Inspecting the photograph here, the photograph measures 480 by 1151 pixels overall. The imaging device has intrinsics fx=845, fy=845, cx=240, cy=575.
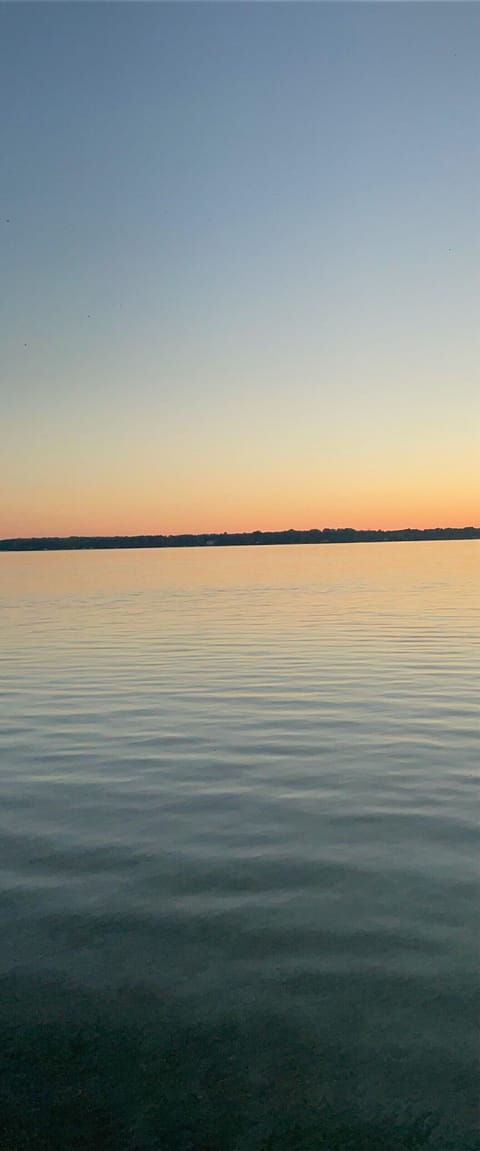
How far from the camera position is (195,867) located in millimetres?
10422

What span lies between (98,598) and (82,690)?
38205 millimetres

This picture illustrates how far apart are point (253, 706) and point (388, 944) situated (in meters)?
13.1

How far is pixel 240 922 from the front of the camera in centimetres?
879

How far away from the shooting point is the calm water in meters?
5.97

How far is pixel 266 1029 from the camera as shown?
269 inches

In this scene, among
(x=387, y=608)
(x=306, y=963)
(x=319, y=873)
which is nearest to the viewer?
(x=306, y=963)

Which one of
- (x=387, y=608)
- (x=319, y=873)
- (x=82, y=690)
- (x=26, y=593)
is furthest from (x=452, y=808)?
(x=26, y=593)

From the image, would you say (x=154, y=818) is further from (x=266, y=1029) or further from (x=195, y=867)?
(x=266, y=1029)

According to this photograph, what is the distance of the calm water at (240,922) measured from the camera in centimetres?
597

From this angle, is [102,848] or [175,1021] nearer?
[175,1021]

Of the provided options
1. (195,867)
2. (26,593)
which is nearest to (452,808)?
(195,867)

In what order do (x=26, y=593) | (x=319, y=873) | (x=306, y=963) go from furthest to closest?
(x=26, y=593), (x=319, y=873), (x=306, y=963)

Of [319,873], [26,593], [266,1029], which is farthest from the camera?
[26,593]

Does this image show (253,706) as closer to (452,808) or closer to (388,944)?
(452,808)
